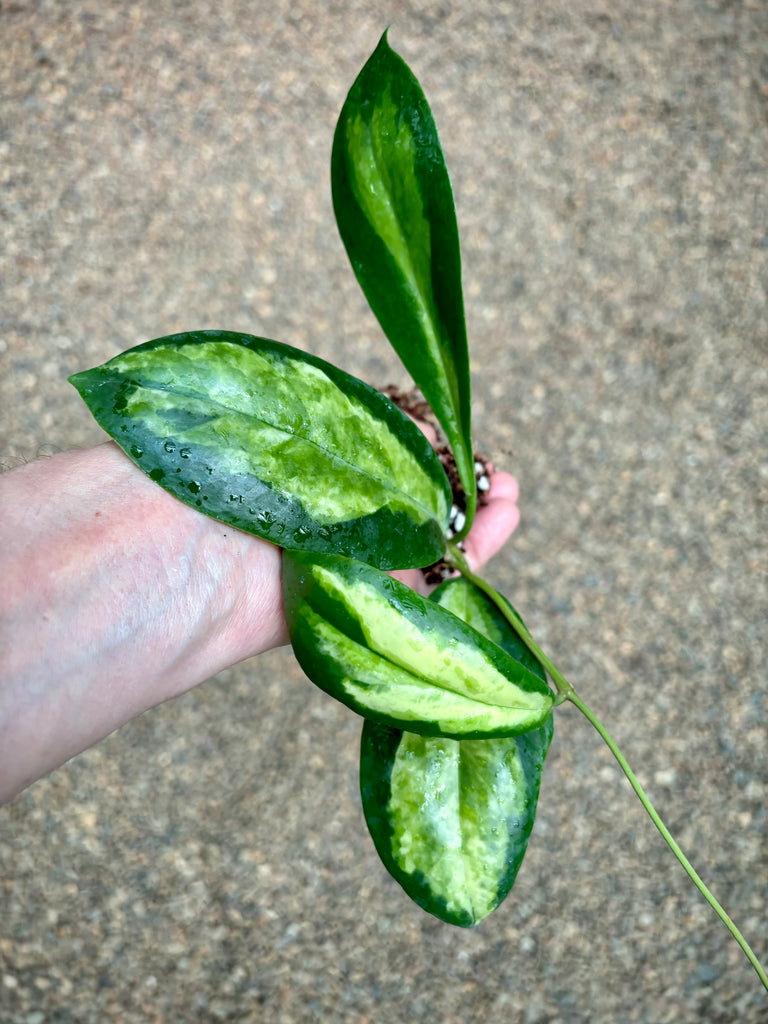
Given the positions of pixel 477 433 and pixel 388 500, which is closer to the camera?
pixel 388 500

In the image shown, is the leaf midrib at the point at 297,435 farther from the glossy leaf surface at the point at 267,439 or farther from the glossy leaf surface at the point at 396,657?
the glossy leaf surface at the point at 396,657

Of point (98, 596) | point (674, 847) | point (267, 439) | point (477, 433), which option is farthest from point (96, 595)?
point (477, 433)

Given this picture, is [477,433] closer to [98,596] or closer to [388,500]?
[388,500]

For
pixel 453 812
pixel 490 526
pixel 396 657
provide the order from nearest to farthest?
pixel 396 657 → pixel 453 812 → pixel 490 526

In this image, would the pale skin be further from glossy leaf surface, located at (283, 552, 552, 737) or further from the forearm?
glossy leaf surface, located at (283, 552, 552, 737)

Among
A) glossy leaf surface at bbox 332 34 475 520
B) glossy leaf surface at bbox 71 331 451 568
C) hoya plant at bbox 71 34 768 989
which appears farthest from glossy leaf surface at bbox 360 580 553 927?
glossy leaf surface at bbox 332 34 475 520

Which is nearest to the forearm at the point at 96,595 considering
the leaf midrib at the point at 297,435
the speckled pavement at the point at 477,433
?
the leaf midrib at the point at 297,435

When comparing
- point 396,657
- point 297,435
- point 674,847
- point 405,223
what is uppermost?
point 405,223

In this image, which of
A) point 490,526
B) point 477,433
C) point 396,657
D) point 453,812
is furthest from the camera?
point 477,433
